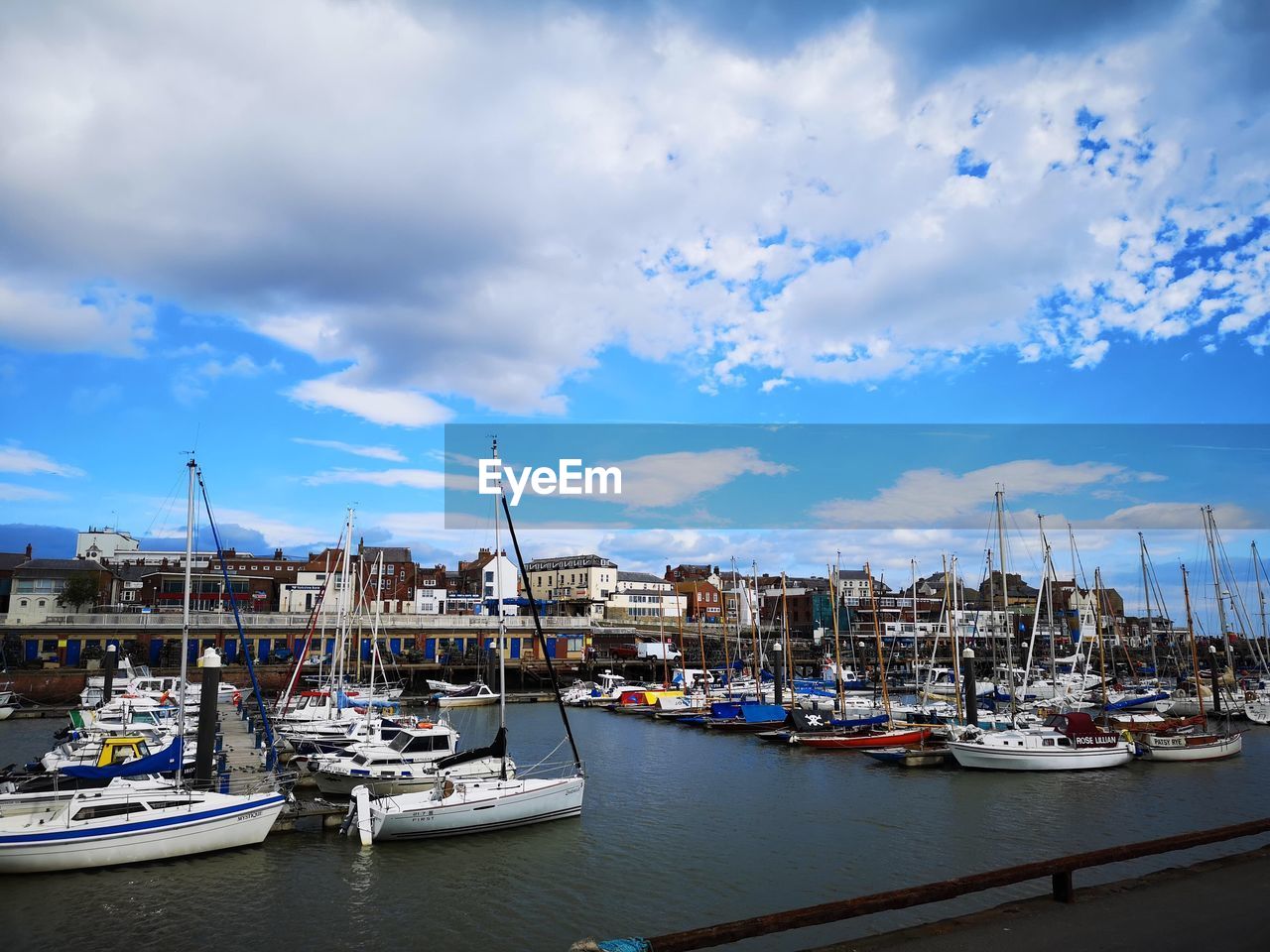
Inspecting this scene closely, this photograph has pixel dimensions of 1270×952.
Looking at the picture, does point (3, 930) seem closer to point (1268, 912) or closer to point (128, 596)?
point (1268, 912)

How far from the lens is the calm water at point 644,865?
19422mm

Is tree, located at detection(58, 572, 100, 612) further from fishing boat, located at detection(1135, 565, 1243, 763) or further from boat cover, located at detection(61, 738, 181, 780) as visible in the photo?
fishing boat, located at detection(1135, 565, 1243, 763)

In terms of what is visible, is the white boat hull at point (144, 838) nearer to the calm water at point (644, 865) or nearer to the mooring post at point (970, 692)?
the calm water at point (644, 865)

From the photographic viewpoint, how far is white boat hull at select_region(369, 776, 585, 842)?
1029 inches

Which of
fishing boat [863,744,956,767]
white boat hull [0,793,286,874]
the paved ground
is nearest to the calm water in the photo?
white boat hull [0,793,286,874]

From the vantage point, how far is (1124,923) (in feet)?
42.8

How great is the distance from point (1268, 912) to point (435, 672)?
80.9 m

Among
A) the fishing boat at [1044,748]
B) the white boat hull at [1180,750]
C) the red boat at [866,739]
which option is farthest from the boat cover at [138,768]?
the white boat hull at [1180,750]

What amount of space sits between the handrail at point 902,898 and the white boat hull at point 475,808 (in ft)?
51.5

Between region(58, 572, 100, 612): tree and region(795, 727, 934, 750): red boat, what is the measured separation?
79901mm

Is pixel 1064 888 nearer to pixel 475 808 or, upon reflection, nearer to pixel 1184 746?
pixel 475 808

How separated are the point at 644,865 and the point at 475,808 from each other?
570 cm

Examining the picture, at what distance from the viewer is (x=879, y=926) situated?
19000 mm

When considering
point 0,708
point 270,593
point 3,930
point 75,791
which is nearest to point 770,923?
point 3,930
